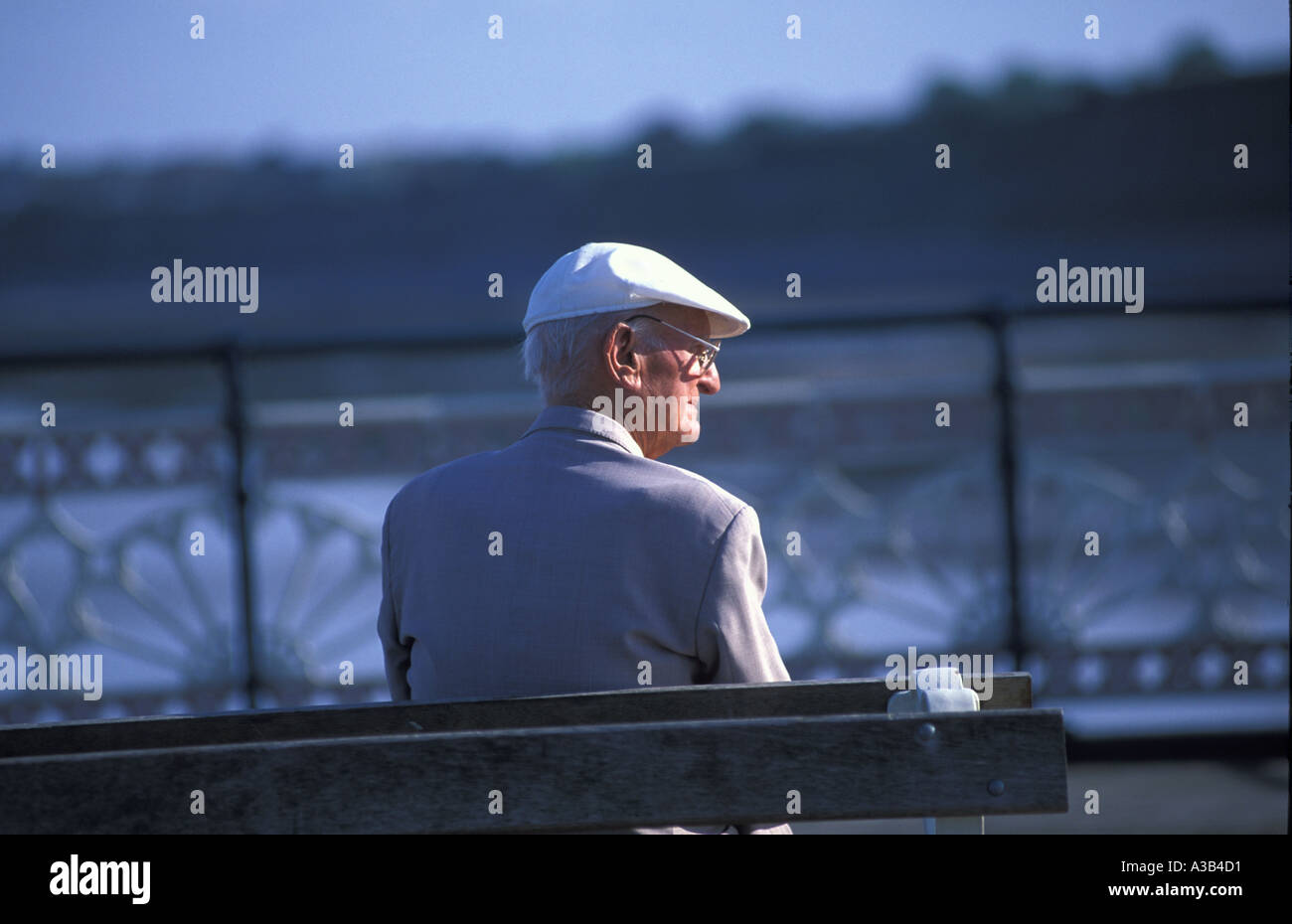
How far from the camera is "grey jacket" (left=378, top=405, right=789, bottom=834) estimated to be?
1.64 metres

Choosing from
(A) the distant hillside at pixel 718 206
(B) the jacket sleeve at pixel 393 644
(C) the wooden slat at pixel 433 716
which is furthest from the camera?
(A) the distant hillside at pixel 718 206

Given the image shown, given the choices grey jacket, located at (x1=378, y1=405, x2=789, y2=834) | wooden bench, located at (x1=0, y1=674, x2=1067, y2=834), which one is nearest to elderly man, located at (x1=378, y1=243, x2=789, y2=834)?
grey jacket, located at (x1=378, y1=405, x2=789, y2=834)

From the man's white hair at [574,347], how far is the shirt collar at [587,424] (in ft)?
0.18

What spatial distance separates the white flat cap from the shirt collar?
15 centimetres

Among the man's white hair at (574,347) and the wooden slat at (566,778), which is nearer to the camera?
the wooden slat at (566,778)

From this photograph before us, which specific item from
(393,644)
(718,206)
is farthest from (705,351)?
(718,206)

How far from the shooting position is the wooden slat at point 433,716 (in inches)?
60.8

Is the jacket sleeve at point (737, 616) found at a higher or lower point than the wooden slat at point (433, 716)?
higher

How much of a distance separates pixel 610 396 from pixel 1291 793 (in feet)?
9.23

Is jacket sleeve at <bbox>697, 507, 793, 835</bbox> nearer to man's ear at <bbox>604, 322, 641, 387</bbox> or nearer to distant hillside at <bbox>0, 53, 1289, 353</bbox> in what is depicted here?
man's ear at <bbox>604, 322, 641, 387</bbox>

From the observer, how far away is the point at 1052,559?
4691mm

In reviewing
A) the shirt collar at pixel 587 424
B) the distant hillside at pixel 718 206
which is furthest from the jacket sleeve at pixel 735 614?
the distant hillside at pixel 718 206

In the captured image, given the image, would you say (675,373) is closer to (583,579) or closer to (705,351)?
(705,351)

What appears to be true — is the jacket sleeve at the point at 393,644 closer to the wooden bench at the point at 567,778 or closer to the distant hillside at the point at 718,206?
the wooden bench at the point at 567,778
